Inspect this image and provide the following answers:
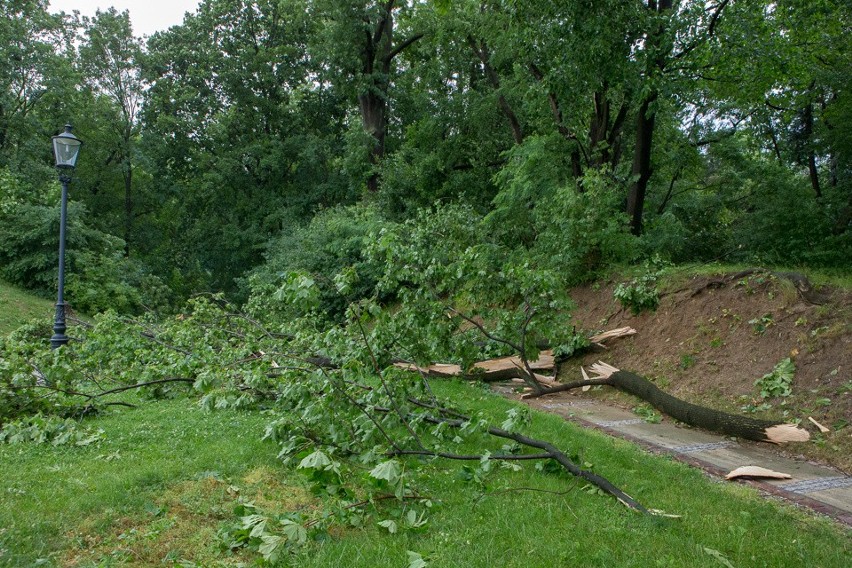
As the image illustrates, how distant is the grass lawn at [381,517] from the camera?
2918 millimetres

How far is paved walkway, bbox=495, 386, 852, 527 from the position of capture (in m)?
4.34

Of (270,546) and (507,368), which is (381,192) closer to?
(507,368)

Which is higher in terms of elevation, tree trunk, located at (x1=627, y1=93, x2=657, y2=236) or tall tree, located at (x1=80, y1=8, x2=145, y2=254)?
tall tree, located at (x1=80, y1=8, x2=145, y2=254)

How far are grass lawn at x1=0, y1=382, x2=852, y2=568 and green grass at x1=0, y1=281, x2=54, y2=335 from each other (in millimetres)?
12560

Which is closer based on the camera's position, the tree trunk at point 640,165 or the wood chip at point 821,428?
the wood chip at point 821,428

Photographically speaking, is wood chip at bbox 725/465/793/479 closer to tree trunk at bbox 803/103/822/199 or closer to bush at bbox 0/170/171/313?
tree trunk at bbox 803/103/822/199

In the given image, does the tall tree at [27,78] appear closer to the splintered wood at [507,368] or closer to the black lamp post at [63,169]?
the black lamp post at [63,169]

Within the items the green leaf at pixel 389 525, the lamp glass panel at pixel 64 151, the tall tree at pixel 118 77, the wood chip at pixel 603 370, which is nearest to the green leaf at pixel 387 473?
the green leaf at pixel 389 525

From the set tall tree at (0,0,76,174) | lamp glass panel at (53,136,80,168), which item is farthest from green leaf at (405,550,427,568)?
tall tree at (0,0,76,174)

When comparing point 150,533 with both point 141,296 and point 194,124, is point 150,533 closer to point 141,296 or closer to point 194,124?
point 141,296

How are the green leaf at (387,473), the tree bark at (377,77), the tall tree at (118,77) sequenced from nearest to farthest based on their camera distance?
the green leaf at (387,473)
the tree bark at (377,77)
the tall tree at (118,77)

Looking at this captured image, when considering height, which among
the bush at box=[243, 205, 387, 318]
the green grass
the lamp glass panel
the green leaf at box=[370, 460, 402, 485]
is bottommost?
the green grass

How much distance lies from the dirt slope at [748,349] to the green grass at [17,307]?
13.8m

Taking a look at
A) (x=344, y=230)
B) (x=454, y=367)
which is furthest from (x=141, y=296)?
(x=454, y=367)
